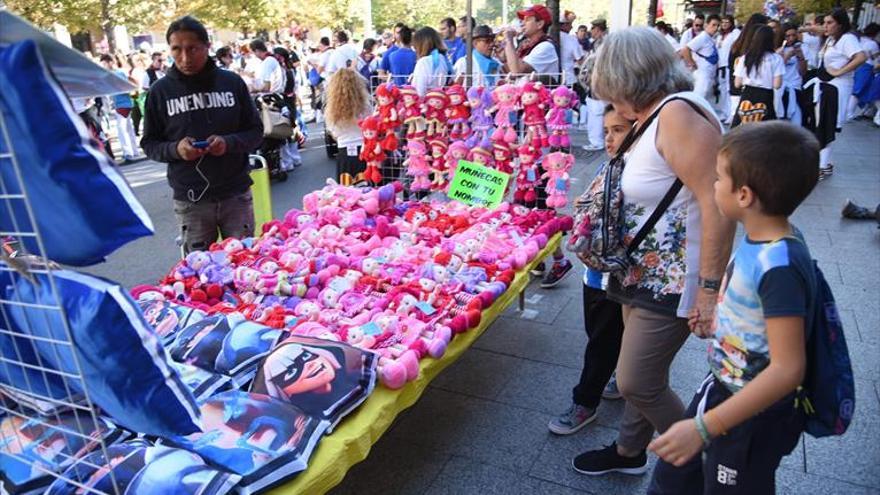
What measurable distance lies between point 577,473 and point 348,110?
3355 millimetres

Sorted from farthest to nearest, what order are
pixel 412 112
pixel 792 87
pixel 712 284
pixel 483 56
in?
pixel 792 87 < pixel 483 56 < pixel 412 112 < pixel 712 284

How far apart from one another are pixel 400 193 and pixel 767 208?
3.43 meters

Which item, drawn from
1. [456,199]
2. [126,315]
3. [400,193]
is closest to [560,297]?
[456,199]

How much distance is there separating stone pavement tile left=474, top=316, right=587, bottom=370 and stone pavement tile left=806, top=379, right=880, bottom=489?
1.16 metres

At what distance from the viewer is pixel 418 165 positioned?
416cm

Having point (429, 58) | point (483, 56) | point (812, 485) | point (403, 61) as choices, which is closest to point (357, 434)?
point (812, 485)

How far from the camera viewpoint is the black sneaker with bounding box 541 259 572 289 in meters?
4.52

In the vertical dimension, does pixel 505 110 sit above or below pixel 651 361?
above

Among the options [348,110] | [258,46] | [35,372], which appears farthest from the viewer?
[258,46]

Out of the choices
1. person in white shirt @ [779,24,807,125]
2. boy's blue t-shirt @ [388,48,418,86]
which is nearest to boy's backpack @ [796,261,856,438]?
person in white shirt @ [779,24,807,125]

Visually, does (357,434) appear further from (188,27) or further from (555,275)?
(555,275)

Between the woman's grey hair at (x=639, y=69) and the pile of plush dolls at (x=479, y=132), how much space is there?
1737mm

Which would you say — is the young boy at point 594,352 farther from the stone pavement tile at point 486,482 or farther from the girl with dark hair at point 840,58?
the girl with dark hair at point 840,58

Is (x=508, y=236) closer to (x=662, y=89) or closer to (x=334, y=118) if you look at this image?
(x=662, y=89)
